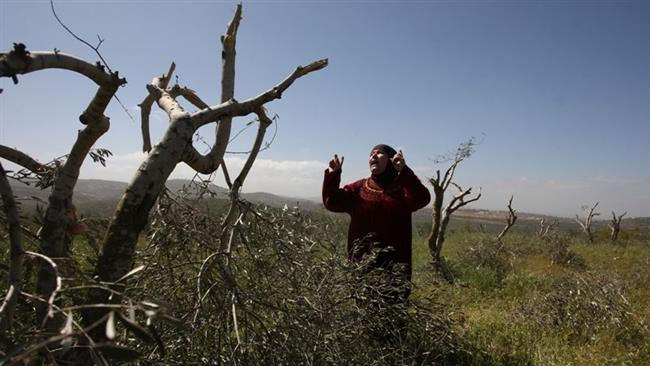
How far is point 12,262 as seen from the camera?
111cm

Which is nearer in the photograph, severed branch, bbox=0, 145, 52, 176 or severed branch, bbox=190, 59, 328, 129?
severed branch, bbox=190, 59, 328, 129

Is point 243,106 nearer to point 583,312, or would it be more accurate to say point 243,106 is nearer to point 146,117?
point 146,117

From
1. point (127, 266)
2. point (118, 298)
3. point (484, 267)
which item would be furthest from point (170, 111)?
point (484, 267)

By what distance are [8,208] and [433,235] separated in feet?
27.9

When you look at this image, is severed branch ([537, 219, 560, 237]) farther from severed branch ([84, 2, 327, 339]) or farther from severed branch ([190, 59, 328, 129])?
severed branch ([84, 2, 327, 339])

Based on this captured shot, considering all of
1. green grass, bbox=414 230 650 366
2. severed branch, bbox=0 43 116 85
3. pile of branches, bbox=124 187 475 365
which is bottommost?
green grass, bbox=414 230 650 366

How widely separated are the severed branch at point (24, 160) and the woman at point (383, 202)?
2.32 m

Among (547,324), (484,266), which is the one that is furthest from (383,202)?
(484,266)

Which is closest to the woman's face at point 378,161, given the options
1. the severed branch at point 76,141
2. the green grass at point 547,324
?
the green grass at point 547,324

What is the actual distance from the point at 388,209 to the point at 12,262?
3.11 metres

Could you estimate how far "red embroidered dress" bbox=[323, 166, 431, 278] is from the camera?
3.81 meters

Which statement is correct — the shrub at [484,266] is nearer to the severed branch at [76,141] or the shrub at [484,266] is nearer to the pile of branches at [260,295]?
the pile of branches at [260,295]

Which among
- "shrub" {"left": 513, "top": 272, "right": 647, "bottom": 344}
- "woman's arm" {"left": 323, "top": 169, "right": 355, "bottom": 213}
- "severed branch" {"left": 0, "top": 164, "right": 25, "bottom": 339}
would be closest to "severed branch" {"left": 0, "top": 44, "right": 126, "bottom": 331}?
"severed branch" {"left": 0, "top": 164, "right": 25, "bottom": 339}

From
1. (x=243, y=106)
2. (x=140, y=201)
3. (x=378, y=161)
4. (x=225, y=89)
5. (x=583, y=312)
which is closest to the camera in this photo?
(x=140, y=201)
